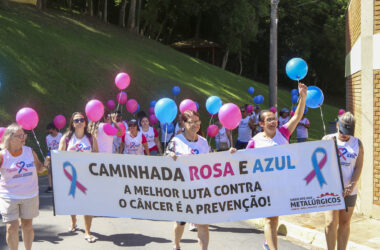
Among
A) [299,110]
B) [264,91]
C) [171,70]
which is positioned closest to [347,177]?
[299,110]

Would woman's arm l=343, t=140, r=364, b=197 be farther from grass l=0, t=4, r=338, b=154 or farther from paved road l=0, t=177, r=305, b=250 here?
grass l=0, t=4, r=338, b=154

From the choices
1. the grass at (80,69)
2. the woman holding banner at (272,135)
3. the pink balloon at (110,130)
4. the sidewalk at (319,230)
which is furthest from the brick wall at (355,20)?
the grass at (80,69)

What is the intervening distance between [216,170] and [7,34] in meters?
17.2

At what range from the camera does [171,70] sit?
24141 millimetres

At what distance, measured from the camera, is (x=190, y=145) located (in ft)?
17.0

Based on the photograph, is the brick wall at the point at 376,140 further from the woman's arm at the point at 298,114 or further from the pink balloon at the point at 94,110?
the pink balloon at the point at 94,110

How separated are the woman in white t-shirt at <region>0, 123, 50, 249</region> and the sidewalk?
3737 millimetres

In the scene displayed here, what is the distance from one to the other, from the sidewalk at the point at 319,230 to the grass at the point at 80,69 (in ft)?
35.1

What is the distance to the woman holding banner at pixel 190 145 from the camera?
5012mm

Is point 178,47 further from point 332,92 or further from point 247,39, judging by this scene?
point 332,92

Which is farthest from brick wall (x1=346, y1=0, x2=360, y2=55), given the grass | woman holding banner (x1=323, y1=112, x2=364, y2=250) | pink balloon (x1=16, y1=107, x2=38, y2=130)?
the grass

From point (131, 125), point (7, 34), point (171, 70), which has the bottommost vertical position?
point (131, 125)

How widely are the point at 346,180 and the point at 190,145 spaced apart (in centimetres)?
191

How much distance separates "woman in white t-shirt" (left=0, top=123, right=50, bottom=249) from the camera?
5.00 metres
